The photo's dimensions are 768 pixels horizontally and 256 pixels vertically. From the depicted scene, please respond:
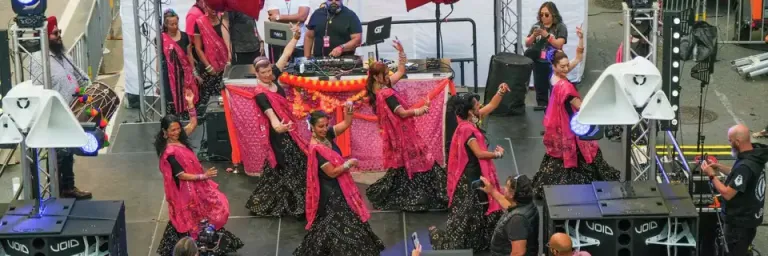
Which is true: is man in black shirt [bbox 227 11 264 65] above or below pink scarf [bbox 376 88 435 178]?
above

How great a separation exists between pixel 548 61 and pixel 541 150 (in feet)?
4.41

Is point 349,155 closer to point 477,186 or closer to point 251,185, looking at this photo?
point 251,185

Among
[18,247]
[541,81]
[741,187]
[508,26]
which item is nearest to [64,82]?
[18,247]

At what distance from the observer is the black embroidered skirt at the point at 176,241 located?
34.9 feet

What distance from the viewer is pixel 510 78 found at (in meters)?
14.3

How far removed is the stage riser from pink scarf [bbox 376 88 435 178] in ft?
8.67

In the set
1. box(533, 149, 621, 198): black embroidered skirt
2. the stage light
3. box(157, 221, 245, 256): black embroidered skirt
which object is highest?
the stage light

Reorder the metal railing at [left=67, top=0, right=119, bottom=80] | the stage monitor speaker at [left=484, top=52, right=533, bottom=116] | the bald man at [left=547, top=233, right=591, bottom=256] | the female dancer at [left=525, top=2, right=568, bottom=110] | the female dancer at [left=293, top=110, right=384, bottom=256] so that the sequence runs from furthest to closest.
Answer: the metal railing at [left=67, top=0, right=119, bottom=80], the stage monitor speaker at [left=484, top=52, right=533, bottom=116], the female dancer at [left=525, top=2, right=568, bottom=110], the female dancer at [left=293, top=110, right=384, bottom=256], the bald man at [left=547, top=233, right=591, bottom=256]

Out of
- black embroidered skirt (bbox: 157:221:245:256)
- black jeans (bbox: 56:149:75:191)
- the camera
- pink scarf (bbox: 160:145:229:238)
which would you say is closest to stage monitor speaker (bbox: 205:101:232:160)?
black jeans (bbox: 56:149:75:191)

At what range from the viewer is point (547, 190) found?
9.59 metres

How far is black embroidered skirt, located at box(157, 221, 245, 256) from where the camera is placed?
10648mm

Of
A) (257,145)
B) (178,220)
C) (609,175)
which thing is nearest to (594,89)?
(609,175)

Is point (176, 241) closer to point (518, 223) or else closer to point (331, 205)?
point (331, 205)

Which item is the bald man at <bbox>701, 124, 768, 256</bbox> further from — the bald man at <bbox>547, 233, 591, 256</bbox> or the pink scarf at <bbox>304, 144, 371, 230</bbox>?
the pink scarf at <bbox>304, 144, 371, 230</bbox>
